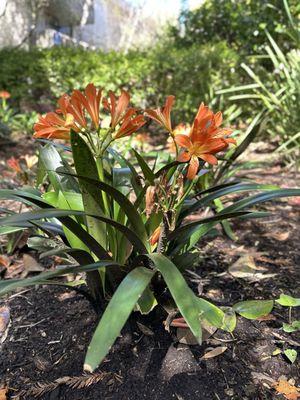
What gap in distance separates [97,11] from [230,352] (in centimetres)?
2453

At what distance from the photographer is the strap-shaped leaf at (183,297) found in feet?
2.92

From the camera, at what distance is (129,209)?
1228 mm

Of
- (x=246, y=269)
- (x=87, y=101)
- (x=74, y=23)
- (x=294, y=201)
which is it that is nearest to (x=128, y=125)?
(x=87, y=101)

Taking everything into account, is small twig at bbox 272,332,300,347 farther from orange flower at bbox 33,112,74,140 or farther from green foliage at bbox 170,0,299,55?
green foliage at bbox 170,0,299,55

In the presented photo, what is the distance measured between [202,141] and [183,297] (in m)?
0.46

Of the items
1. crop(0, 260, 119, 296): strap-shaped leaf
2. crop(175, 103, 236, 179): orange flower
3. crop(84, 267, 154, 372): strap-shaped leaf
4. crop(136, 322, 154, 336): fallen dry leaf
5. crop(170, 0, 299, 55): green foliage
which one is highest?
crop(170, 0, 299, 55): green foliage

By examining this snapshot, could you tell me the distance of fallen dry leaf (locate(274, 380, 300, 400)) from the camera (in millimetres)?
1180

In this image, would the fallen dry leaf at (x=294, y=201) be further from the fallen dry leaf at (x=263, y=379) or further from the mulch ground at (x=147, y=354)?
the fallen dry leaf at (x=263, y=379)

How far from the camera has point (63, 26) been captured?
1850 centimetres

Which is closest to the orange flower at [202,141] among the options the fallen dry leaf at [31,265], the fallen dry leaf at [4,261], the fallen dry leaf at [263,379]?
the fallen dry leaf at [263,379]

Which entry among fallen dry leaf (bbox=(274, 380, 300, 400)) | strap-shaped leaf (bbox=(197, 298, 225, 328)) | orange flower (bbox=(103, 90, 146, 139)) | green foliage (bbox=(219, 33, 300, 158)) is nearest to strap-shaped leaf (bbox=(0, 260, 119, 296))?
strap-shaped leaf (bbox=(197, 298, 225, 328))

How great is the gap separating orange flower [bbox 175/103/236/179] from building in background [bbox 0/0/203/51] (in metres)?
3.67

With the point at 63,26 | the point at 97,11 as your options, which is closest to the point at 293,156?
the point at 63,26

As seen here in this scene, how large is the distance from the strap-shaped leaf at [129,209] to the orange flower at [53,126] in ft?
0.68
